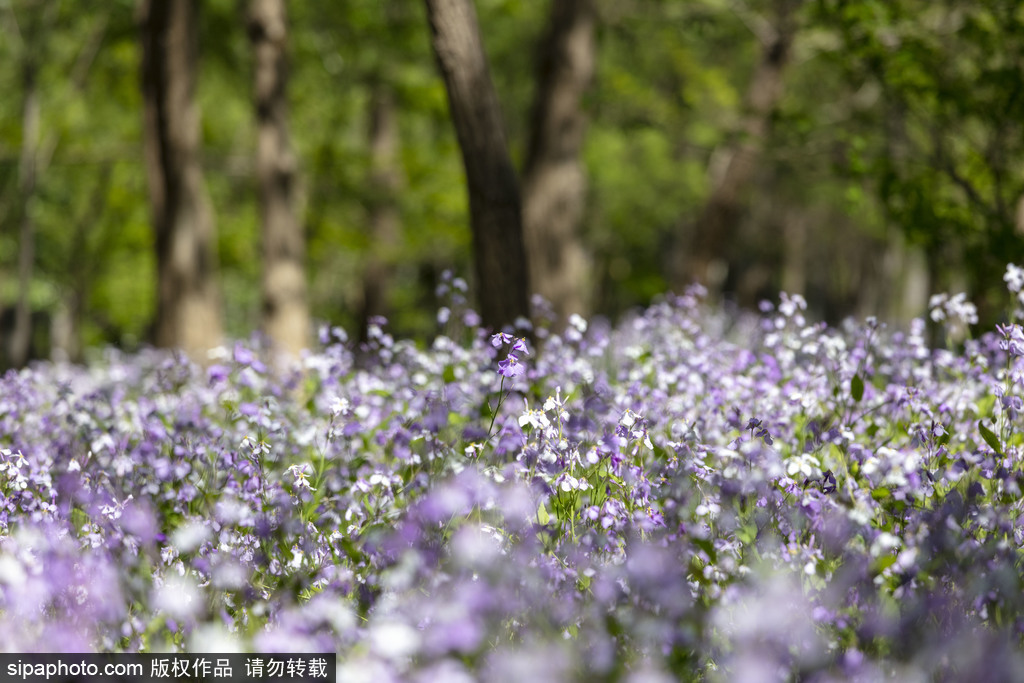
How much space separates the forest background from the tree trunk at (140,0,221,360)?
35 millimetres

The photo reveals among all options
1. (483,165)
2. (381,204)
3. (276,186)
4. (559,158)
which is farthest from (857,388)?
(381,204)

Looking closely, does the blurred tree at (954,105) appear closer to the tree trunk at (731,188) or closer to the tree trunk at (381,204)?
the tree trunk at (731,188)

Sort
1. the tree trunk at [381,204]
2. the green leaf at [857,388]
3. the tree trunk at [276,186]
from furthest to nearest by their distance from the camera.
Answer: the tree trunk at [381,204]
the tree trunk at [276,186]
the green leaf at [857,388]

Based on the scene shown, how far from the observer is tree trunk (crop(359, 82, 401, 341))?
19.3 metres

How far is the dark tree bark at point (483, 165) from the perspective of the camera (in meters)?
5.94

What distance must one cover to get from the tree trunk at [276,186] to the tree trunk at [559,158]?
3652 mm

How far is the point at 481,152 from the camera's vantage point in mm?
6113

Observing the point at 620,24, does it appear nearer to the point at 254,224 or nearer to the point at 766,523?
the point at 766,523

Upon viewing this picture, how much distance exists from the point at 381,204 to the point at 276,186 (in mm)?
8184

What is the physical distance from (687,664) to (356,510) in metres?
1.48

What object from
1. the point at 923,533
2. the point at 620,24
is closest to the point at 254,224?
the point at 620,24

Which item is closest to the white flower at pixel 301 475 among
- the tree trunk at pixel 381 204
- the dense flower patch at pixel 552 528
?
the dense flower patch at pixel 552 528

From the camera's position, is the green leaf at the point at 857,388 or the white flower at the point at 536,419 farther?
the green leaf at the point at 857,388

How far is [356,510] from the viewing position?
138 inches
